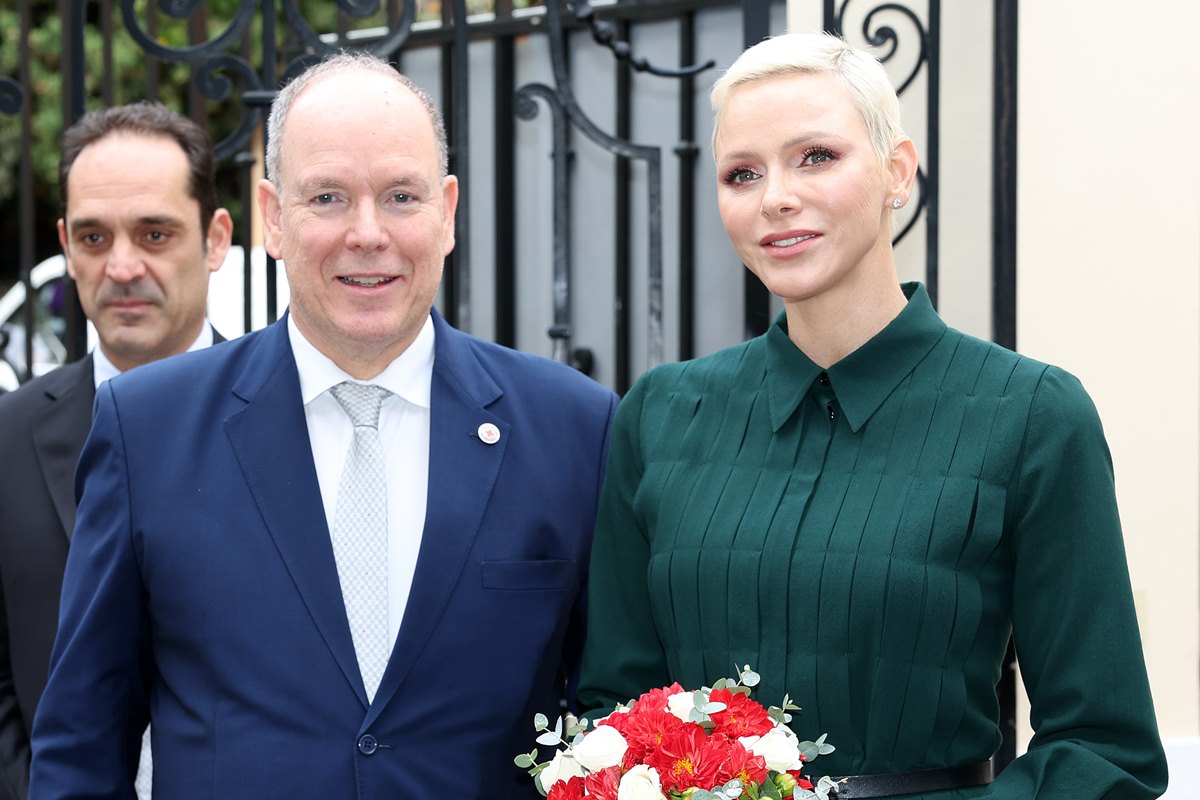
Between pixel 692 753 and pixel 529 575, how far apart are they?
2.22ft

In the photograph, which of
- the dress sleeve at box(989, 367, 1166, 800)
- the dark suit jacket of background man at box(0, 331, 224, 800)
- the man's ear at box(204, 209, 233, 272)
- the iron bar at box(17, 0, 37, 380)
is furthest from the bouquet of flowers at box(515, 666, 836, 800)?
the iron bar at box(17, 0, 37, 380)

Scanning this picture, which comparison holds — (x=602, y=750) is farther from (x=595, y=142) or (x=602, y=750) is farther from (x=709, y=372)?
(x=595, y=142)

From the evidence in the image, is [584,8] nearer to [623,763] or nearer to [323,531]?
[323,531]

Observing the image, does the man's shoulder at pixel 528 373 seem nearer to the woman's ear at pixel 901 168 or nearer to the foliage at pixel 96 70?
the woman's ear at pixel 901 168

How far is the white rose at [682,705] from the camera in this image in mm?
1960

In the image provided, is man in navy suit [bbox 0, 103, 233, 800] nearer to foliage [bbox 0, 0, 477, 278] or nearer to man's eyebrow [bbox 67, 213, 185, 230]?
man's eyebrow [bbox 67, 213, 185, 230]

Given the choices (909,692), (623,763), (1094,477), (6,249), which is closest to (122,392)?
(623,763)

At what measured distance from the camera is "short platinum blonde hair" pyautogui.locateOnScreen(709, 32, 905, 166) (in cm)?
220

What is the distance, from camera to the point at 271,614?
2395 mm

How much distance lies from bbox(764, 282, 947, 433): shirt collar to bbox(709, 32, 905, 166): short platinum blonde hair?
25cm

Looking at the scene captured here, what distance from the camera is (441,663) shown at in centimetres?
241

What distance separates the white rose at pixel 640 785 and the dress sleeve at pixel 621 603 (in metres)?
0.48

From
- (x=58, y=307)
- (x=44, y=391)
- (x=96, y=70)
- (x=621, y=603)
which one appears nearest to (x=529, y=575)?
(x=621, y=603)

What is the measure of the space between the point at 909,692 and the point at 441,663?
0.78m
